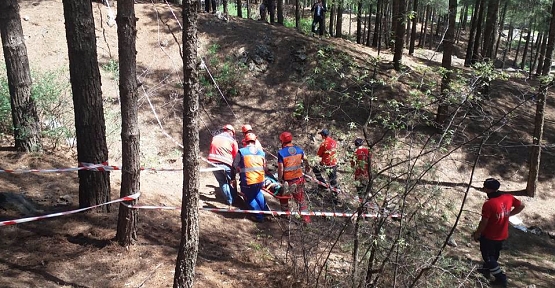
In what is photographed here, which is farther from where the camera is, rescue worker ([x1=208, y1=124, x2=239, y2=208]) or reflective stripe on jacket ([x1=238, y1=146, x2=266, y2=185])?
rescue worker ([x1=208, y1=124, x2=239, y2=208])

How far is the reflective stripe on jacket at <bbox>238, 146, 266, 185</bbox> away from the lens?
22.8 feet

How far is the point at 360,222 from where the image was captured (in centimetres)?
397

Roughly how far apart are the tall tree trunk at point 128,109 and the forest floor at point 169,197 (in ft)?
1.35

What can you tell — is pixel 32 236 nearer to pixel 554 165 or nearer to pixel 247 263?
pixel 247 263

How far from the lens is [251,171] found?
6.96 metres

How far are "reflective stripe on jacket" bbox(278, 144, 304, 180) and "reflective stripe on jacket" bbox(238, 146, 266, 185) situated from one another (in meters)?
0.47

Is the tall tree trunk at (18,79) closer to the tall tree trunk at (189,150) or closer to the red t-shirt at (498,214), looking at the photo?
the tall tree trunk at (189,150)

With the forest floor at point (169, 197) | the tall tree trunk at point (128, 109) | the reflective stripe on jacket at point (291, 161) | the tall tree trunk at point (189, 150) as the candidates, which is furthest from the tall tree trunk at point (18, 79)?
the tall tree trunk at point (189, 150)

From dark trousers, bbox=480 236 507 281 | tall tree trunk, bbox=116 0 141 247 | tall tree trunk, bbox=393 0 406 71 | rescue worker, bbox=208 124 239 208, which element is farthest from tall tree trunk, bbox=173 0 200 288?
tall tree trunk, bbox=393 0 406 71

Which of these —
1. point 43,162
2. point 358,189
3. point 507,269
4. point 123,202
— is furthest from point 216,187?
point 507,269

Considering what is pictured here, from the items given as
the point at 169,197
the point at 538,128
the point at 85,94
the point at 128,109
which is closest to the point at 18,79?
the point at 85,94

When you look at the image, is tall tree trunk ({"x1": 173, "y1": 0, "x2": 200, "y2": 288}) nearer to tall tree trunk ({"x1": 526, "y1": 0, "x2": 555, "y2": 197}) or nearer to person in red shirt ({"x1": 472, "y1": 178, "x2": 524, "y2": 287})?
person in red shirt ({"x1": 472, "y1": 178, "x2": 524, "y2": 287})

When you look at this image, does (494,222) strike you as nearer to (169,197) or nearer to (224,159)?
(224,159)

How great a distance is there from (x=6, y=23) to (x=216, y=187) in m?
4.99
